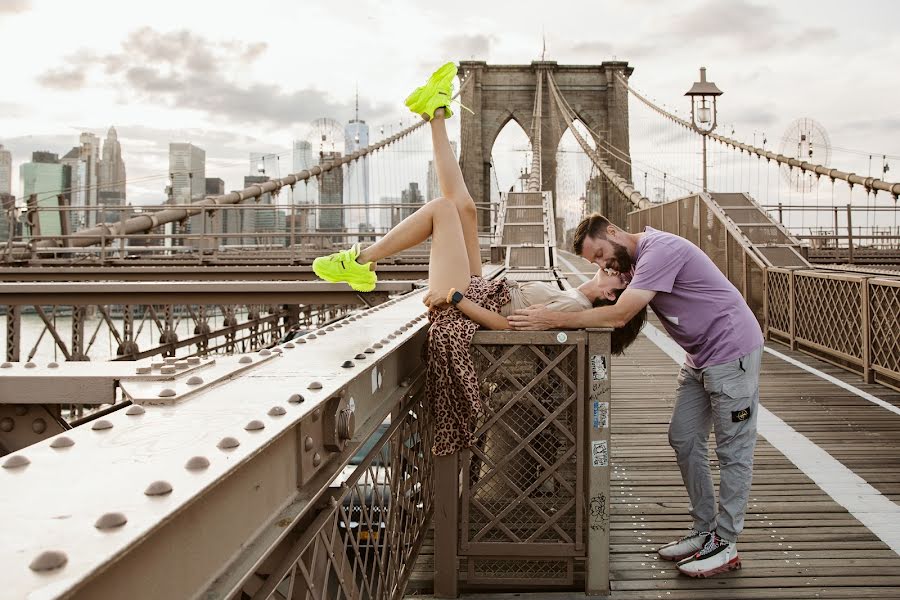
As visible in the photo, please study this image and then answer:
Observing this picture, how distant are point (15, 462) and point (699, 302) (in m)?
2.75

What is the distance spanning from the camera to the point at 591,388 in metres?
3.06

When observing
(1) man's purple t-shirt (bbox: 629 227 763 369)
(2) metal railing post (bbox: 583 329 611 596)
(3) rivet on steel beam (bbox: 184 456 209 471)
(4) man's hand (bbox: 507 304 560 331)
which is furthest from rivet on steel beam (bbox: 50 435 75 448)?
(1) man's purple t-shirt (bbox: 629 227 763 369)

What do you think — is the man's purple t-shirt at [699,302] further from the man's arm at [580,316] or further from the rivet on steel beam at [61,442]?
the rivet on steel beam at [61,442]

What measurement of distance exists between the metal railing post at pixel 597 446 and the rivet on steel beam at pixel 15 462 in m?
2.29

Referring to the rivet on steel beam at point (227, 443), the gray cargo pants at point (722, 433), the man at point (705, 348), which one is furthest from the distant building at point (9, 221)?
the rivet on steel beam at point (227, 443)

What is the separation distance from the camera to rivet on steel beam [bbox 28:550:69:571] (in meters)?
0.83

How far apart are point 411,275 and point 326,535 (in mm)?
11474

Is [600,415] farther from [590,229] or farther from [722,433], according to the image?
[590,229]

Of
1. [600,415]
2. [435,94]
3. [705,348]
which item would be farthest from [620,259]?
[435,94]

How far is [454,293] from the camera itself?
2.96 meters

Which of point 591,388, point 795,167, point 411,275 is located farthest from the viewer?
point 795,167

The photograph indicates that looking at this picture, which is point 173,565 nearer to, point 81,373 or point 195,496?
point 195,496

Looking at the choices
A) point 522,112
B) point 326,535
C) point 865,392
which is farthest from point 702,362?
point 522,112

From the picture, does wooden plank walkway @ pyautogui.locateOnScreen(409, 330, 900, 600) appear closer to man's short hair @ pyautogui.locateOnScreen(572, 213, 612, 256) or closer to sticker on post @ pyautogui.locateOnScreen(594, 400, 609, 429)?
sticker on post @ pyautogui.locateOnScreen(594, 400, 609, 429)
